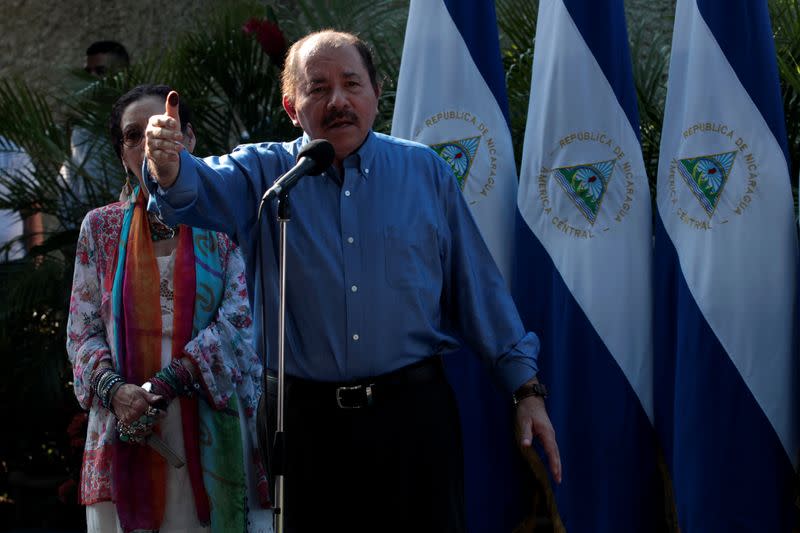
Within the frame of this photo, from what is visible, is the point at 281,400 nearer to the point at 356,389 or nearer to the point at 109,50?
the point at 356,389

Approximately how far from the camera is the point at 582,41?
150 inches

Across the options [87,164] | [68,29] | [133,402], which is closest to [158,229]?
[133,402]

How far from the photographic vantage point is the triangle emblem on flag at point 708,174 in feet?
11.5

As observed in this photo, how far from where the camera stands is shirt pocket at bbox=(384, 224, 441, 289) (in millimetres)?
2473

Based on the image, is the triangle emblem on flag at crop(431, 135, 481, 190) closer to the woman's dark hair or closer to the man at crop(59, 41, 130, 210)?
the woman's dark hair

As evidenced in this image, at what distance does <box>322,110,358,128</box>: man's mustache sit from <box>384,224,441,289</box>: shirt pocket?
0.26 meters

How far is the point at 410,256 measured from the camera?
2.49 m

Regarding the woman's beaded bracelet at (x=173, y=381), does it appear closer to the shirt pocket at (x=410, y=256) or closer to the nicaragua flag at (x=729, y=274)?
the shirt pocket at (x=410, y=256)

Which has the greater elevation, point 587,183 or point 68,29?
point 68,29

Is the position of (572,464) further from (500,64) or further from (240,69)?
(240,69)

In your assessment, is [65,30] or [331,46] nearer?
[331,46]

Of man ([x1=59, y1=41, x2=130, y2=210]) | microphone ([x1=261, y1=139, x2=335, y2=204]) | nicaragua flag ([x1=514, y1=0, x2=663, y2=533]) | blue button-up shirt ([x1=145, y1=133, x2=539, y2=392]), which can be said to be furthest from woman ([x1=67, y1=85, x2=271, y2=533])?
man ([x1=59, y1=41, x2=130, y2=210])

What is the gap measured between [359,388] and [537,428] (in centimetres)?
42

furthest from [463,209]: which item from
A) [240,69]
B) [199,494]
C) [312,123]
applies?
[240,69]
